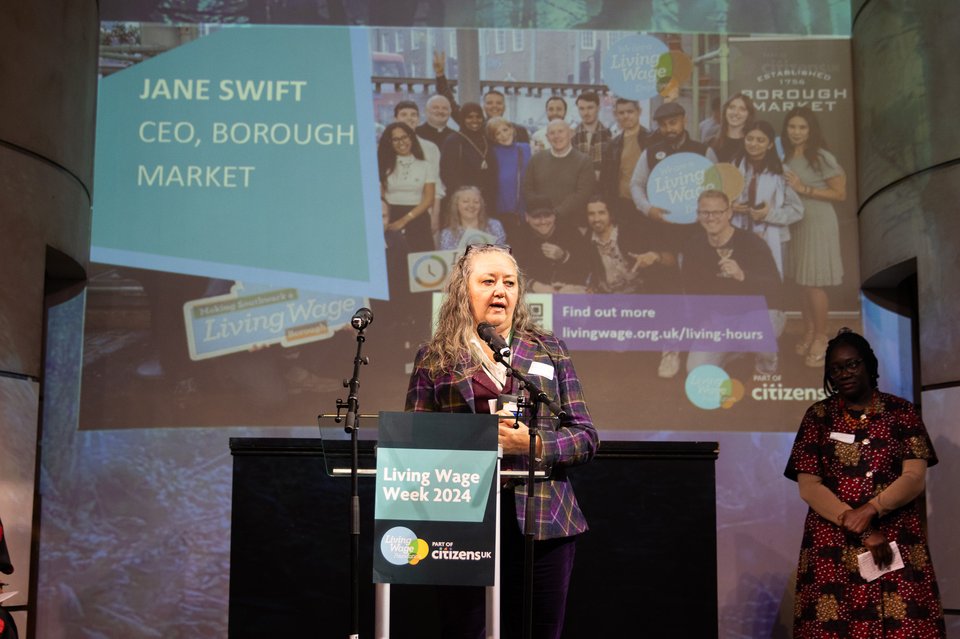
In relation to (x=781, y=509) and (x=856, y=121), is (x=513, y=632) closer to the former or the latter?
(x=781, y=509)

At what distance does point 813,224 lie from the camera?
535 cm

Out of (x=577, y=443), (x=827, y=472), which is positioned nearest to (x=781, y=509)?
(x=827, y=472)

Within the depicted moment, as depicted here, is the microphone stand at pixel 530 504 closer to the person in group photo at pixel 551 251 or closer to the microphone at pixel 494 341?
the microphone at pixel 494 341

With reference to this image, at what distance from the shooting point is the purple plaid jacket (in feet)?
8.67

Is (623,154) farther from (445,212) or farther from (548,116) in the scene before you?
(445,212)

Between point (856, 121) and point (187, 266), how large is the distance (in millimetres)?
3586

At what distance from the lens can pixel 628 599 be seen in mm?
3932

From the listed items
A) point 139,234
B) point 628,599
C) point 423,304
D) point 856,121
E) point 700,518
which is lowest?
point 628,599

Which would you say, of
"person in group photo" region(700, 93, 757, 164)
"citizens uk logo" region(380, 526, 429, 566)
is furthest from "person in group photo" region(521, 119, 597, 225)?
"citizens uk logo" region(380, 526, 429, 566)

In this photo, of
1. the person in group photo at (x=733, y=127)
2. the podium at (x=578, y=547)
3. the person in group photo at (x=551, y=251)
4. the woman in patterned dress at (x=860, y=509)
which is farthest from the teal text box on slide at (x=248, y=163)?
the woman in patterned dress at (x=860, y=509)

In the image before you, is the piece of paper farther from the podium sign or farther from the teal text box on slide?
the teal text box on slide

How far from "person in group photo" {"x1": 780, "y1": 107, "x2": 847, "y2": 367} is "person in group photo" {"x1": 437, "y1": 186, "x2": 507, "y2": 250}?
1.54m

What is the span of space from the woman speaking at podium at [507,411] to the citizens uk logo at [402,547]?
12.1 inches

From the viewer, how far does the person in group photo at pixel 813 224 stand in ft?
17.3
